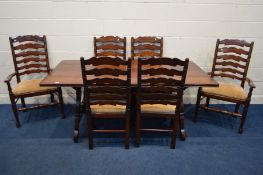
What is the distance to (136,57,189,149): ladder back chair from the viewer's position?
1813 mm

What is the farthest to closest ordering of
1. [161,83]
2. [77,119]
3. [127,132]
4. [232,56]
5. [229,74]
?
[229,74] < [232,56] < [77,119] < [127,132] < [161,83]

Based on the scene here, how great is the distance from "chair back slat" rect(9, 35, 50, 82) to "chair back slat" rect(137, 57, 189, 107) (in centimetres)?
143

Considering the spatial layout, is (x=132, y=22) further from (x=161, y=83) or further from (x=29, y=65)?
(x=29, y=65)

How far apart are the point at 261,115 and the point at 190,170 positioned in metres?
1.53

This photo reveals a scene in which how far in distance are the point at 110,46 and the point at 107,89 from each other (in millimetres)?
942

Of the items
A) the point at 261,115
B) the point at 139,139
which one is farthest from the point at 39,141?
the point at 261,115

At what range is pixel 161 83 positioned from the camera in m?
1.95

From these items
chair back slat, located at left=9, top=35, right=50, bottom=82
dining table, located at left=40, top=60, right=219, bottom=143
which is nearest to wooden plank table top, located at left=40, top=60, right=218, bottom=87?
dining table, located at left=40, top=60, right=219, bottom=143

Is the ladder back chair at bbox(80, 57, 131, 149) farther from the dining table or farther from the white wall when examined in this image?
the white wall

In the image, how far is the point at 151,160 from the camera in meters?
2.12

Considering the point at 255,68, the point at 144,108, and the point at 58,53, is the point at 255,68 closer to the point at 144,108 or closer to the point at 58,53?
the point at 144,108

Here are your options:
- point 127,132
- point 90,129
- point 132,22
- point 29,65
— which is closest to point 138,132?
point 127,132

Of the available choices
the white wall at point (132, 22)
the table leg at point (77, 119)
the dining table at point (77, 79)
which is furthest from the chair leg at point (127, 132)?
the white wall at point (132, 22)

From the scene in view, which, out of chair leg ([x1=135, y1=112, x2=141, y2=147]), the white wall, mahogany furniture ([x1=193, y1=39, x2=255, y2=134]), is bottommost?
chair leg ([x1=135, y1=112, x2=141, y2=147])
